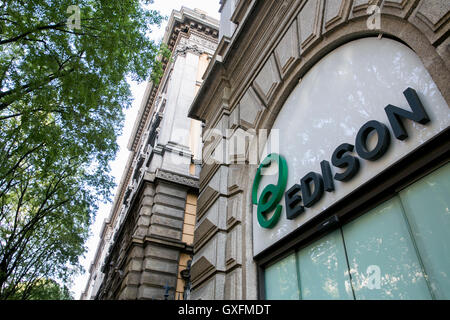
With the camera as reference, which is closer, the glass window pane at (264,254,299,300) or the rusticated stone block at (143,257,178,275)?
the glass window pane at (264,254,299,300)

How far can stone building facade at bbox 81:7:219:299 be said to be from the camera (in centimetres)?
1280

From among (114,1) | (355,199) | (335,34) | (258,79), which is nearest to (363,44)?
(335,34)

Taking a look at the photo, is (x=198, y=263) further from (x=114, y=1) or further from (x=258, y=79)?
(x=114, y=1)

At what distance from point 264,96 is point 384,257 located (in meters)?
3.77

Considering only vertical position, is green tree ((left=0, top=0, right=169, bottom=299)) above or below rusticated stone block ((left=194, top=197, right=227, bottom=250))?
above

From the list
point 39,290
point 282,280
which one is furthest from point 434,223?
Answer: point 39,290

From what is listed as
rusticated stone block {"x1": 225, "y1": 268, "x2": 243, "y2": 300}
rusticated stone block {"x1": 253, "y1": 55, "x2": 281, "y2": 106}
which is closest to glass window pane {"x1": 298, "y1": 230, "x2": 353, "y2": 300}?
rusticated stone block {"x1": 225, "y1": 268, "x2": 243, "y2": 300}

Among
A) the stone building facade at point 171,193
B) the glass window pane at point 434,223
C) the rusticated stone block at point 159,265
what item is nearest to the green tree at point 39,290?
the stone building facade at point 171,193

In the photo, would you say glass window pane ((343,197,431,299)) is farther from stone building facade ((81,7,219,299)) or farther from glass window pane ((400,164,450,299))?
stone building facade ((81,7,219,299))

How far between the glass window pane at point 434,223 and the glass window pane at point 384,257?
4.0 inches

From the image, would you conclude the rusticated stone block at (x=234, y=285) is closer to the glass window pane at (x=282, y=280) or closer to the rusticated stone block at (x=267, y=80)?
the glass window pane at (x=282, y=280)

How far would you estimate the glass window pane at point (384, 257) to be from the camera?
115 inches

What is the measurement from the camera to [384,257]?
3197mm

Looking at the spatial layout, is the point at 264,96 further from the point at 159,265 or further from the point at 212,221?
the point at 159,265
